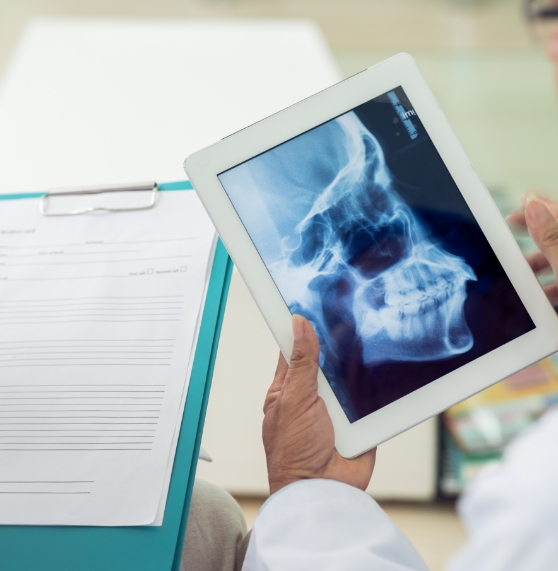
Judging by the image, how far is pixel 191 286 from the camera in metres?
0.55

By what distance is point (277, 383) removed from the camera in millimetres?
547

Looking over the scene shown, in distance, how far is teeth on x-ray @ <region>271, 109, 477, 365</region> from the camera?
1.64ft

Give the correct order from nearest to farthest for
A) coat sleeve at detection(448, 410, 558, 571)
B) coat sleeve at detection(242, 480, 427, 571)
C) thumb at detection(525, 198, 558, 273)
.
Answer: coat sleeve at detection(448, 410, 558, 571)
coat sleeve at detection(242, 480, 427, 571)
thumb at detection(525, 198, 558, 273)

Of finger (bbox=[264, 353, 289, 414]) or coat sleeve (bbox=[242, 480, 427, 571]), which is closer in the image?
coat sleeve (bbox=[242, 480, 427, 571])

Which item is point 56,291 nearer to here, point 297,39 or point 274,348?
point 274,348

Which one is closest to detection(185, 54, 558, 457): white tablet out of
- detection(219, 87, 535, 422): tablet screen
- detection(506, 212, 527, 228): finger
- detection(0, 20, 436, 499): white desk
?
detection(219, 87, 535, 422): tablet screen

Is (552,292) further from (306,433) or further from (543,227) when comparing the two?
(306,433)

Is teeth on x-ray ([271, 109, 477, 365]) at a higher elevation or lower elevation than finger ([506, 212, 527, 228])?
higher

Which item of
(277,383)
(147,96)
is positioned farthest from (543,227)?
(147,96)

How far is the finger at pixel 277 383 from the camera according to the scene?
21.1 inches

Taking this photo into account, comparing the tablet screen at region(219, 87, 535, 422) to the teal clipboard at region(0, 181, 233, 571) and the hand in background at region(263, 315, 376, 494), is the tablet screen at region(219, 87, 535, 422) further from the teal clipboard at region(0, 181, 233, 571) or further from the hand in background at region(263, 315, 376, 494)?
the teal clipboard at region(0, 181, 233, 571)

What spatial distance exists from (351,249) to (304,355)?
0.11 meters

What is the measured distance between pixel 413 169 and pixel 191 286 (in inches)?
9.4

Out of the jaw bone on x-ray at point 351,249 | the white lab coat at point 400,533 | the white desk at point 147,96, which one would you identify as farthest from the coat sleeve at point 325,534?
the white desk at point 147,96
